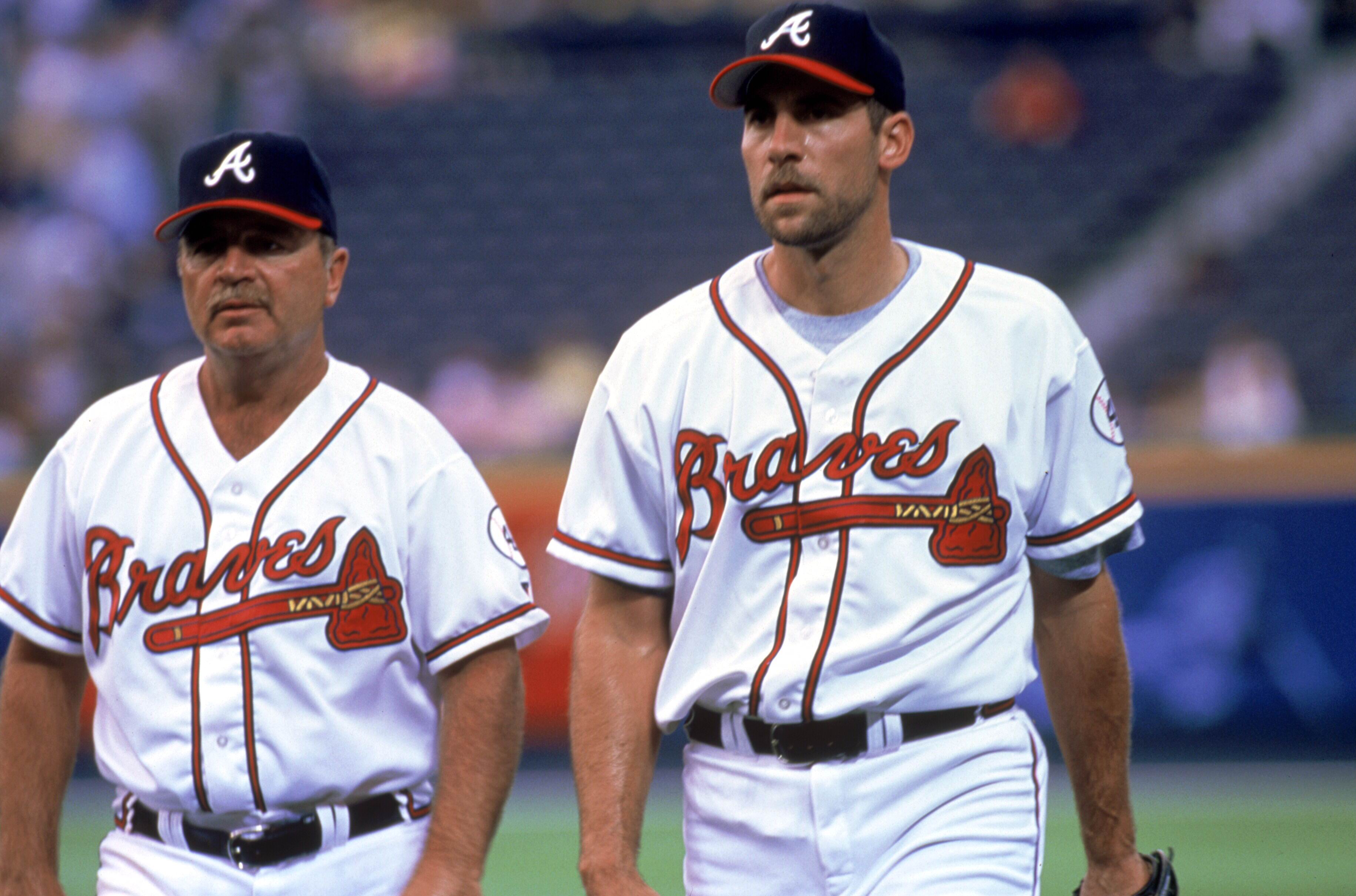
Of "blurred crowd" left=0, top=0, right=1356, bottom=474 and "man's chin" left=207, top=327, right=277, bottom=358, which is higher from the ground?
"blurred crowd" left=0, top=0, right=1356, bottom=474

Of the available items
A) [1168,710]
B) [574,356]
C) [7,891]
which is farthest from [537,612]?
[574,356]

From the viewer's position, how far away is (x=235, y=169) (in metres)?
3.06

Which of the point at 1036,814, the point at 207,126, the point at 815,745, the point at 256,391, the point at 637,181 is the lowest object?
the point at 1036,814

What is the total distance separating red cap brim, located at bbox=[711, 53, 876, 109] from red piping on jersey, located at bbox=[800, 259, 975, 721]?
38 centimetres

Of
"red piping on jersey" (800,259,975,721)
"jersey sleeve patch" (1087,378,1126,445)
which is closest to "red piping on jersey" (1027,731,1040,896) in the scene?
"red piping on jersey" (800,259,975,721)

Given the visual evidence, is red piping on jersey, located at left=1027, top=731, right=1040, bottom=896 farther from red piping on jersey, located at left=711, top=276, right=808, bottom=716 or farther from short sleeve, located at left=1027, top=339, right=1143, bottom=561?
red piping on jersey, located at left=711, top=276, right=808, bottom=716

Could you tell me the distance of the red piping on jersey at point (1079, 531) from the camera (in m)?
3.05

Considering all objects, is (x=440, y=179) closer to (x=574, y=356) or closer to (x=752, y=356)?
(x=574, y=356)

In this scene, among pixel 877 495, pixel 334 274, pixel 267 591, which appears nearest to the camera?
pixel 877 495

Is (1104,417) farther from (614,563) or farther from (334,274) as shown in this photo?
(334,274)

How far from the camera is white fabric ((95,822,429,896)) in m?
2.92

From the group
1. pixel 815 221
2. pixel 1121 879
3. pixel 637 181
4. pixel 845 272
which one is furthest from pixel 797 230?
pixel 637 181

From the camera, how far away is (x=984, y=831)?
286 cm

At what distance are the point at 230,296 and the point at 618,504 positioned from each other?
2.53 feet
